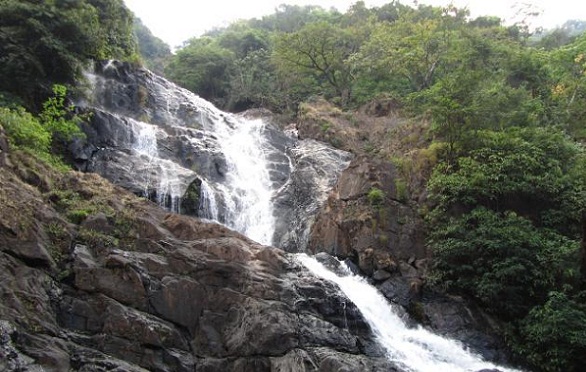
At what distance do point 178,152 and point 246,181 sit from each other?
3.27 m

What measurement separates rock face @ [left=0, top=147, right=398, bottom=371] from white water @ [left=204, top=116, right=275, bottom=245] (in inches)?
226

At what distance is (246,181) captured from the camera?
2312 centimetres

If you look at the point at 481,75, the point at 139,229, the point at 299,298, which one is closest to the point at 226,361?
the point at 299,298

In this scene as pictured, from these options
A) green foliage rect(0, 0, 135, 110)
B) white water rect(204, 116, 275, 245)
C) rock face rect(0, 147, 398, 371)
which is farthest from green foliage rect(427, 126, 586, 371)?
green foliage rect(0, 0, 135, 110)

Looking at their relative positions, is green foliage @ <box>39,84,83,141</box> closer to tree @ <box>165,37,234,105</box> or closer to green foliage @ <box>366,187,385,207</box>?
green foliage @ <box>366,187,385,207</box>

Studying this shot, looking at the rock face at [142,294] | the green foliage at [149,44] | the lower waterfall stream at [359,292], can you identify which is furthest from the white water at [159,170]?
the green foliage at [149,44]

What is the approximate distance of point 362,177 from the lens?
20594 mm

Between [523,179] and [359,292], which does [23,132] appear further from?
[523,179]

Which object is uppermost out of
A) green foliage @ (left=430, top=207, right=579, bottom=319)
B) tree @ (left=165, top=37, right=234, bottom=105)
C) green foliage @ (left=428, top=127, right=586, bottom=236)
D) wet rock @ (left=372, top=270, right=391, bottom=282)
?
tree @ (left=165, top=37, right=234, bottom=105)

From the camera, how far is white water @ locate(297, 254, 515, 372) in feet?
42.5

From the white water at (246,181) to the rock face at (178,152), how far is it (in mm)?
153

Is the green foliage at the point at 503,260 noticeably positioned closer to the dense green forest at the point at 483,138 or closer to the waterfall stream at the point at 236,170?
the dense green forest at the point at 483,138

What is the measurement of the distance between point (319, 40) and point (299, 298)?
919 inches

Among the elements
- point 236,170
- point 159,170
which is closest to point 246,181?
point 236,170
